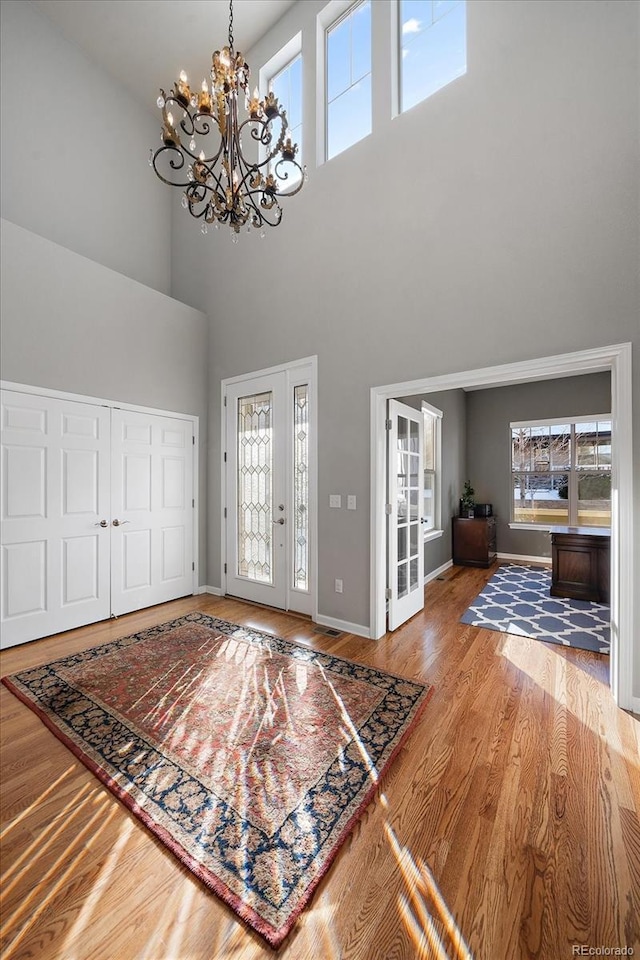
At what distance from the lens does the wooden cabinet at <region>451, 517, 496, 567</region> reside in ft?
20.9

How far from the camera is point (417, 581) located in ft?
13.8

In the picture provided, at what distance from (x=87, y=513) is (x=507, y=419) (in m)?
6.77

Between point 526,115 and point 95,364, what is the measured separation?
4.05 metres

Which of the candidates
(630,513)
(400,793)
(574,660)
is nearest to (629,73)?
(630,513)

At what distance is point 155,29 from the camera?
4227 mm

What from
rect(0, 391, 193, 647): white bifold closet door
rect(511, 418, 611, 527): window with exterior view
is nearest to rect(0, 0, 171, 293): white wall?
rect(0, 391, 193, 647): white bifold closet door

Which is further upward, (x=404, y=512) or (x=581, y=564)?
(x=404, y=512)

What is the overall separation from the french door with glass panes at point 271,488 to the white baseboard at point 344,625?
16cm

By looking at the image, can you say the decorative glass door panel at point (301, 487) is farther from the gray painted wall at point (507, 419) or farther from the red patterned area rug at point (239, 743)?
the gray painted wall at point (507, 419)

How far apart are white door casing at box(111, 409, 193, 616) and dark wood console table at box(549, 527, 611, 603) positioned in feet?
14.6

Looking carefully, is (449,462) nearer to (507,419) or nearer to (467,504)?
(467,504)

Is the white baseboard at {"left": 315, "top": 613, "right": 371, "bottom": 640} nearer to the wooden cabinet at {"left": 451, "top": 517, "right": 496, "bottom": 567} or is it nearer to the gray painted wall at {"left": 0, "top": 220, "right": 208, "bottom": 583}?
the gray painted wall at {"left": 0, "top": 220, "right": 208, "bottom": 583}

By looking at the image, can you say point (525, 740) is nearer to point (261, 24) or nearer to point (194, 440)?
point (194, 440)

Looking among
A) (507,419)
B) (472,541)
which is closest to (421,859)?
(472,541)
